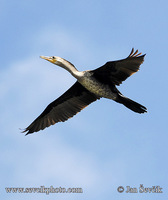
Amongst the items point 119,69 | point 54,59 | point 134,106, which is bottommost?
point 134,106

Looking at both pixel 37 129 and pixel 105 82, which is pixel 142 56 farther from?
pixel 37 129

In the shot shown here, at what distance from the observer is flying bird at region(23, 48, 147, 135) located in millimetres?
10883

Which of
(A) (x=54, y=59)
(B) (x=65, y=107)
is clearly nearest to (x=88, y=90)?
(B) (x=65, y=107)

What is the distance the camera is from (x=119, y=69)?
1099cm

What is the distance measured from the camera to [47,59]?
1192 centimetres

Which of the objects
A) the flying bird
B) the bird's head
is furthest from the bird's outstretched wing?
the bird's head

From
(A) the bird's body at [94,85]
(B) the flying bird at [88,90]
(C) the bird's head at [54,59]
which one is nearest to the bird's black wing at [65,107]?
(B) the flying bird at [88,90]

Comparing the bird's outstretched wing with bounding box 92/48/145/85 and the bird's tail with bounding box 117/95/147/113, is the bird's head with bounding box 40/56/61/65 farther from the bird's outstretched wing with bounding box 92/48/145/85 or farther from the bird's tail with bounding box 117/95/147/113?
the bird's tail with bounding box 117/95/147/113

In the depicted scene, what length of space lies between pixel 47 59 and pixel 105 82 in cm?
181

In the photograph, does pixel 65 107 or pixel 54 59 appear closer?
pixel 54 59

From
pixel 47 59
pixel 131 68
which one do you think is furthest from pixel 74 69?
pixel 131 68

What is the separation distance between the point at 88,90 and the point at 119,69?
147 cm

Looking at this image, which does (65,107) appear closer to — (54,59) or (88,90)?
(88,90)

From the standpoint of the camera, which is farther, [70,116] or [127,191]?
[70,116]
